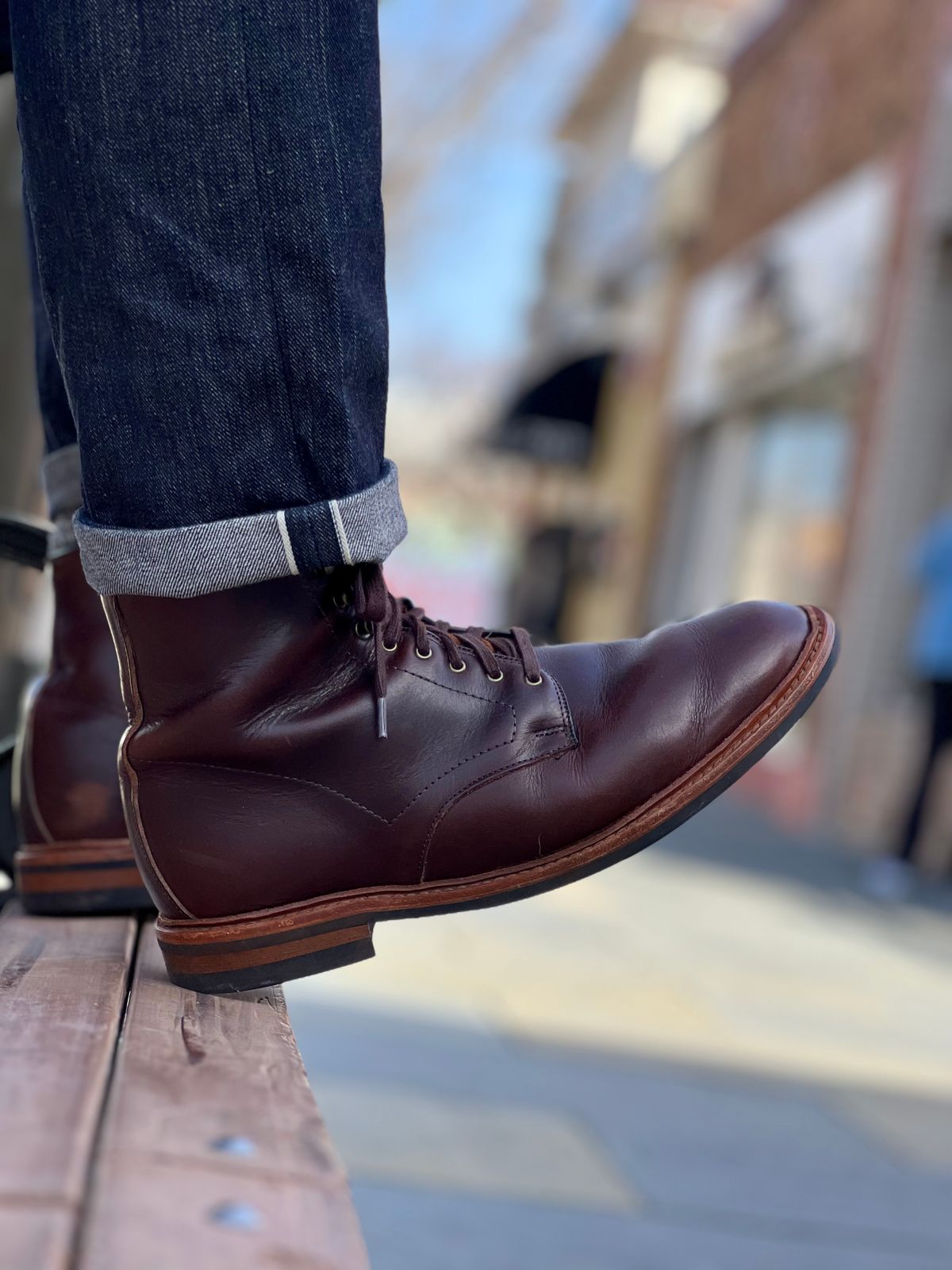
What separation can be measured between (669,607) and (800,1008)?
8279mm

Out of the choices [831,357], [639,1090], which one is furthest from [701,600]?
[639,1090]

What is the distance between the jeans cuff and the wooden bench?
512 mm

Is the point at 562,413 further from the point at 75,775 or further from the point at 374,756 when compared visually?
the point at 374,756

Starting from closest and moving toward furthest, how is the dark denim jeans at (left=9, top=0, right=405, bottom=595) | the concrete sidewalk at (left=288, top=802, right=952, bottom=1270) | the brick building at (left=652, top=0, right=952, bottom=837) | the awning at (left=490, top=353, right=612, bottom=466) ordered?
the dark denim jeans at (left=9, top=0, right=405, bottom=595), the concrete sidewalk at (left=288, top=802, right=952, bottom=1270), the brick building at (left=652, top=0, right=952, bottom=837), the awning at (left=490, top=353, right=612, bottom=466)

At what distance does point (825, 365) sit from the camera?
892 centimetres

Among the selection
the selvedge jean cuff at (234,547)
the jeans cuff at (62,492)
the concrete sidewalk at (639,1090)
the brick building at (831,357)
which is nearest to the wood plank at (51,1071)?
the selvedge jean cuff at (234,547)

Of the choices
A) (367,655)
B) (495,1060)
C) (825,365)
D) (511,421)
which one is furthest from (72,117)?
(511,421)

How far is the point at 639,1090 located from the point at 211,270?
7.32ft

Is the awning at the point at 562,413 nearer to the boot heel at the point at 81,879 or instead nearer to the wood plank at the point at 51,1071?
the boot heel at the point at 81,879

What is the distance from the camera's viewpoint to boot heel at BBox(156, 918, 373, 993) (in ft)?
3.16

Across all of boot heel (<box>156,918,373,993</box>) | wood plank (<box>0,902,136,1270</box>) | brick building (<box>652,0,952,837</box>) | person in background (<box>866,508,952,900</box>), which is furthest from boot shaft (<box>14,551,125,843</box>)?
brick building (<box>652,0,952,837</box>)

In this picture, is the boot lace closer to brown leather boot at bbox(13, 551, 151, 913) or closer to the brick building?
brown leather boot at bbox(13, 551, 151, 913)

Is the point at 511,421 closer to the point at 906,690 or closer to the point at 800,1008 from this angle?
the point at 906,690

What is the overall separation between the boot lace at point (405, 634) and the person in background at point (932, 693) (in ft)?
16.1
